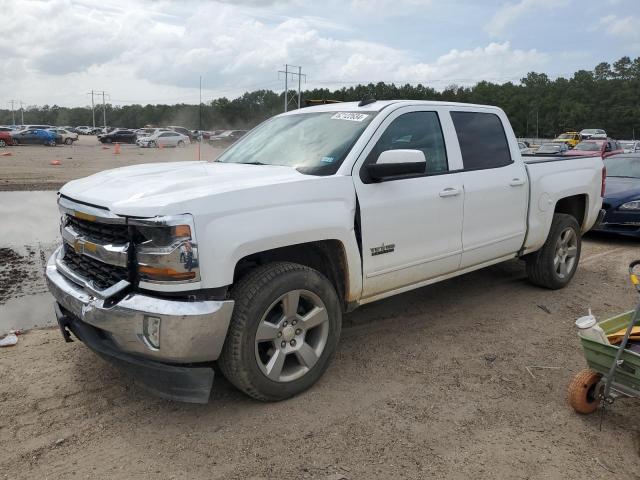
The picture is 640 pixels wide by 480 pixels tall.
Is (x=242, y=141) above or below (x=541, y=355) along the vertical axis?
above

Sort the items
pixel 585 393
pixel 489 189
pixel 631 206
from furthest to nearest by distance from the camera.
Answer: pixel 631 206, pixel 489 189, pixel 585 393

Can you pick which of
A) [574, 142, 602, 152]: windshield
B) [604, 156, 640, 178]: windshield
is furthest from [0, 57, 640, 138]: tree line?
[604, 156, 640, 178]: windshield

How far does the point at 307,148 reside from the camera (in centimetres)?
410

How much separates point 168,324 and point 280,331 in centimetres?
73

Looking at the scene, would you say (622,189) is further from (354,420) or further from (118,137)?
(118,137)

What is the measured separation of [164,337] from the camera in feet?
9.58

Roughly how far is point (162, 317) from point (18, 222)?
7.70 meters

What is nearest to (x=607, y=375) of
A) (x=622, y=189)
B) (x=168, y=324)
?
(x=168, y=324)

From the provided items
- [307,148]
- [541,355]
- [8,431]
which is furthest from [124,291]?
[541,355]

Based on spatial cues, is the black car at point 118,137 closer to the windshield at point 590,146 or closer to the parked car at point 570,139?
the parked car at point 570,139

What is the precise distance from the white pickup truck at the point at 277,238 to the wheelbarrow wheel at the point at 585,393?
1366mm

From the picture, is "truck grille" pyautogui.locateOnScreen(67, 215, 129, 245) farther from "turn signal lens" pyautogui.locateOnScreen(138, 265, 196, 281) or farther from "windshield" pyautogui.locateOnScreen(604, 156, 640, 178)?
"windshield" pyautogui.locateOnScreen(604, 156, 640, 178)

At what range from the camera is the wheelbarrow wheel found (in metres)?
3.29

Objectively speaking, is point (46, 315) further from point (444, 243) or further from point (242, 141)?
point (444, 243)
